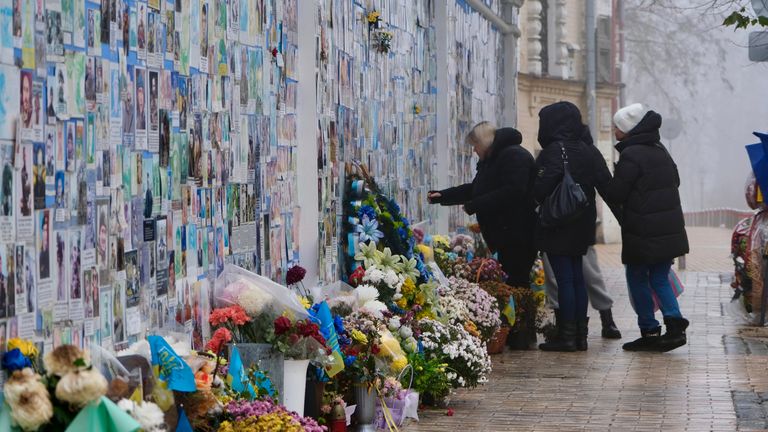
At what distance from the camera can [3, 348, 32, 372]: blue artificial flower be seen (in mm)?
5164

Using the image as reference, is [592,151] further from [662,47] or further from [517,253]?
[662,47]

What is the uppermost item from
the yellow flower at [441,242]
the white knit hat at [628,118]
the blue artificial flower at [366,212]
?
the white knit hat at [628,118]

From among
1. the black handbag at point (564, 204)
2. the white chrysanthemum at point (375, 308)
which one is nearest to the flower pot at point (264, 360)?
the white chrysanthemum at point (375, 308)

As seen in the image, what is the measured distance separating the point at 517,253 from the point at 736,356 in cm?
200

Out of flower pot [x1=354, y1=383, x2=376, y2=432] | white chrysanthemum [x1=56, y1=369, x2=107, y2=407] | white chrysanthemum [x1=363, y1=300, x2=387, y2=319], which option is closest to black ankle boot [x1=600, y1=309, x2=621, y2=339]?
white chrysanthemum [x1=363, y1=300, x2=387, y2=319]

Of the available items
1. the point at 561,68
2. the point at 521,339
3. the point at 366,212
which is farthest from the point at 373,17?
the point at 561,68

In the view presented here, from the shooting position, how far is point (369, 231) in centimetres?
1074

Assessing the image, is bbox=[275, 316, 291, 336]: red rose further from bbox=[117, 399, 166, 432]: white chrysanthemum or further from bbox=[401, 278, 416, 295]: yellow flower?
bbox=[401, 278, 416, 295]: yellow flower

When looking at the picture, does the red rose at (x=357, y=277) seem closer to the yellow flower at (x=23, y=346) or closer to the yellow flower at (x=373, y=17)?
the yellow flower at (x=373, y=17)

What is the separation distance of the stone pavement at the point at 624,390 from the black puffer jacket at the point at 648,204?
2.81 feet

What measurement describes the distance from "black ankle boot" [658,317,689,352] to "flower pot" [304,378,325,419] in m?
5.46

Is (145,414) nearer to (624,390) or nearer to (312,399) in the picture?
(312,399)

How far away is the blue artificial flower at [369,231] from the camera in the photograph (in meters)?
10.7

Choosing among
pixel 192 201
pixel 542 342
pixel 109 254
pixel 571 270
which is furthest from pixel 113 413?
pixel 542 342
